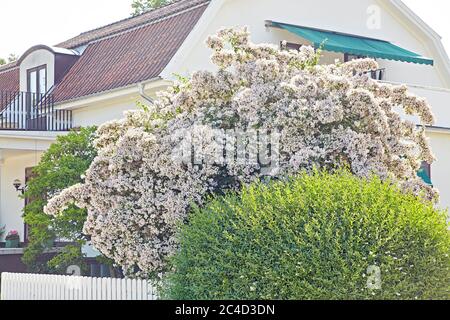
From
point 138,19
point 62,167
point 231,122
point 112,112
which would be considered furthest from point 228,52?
point 138,19

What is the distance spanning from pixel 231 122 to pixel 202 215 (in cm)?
238

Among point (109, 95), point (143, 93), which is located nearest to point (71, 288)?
point (143, 93)

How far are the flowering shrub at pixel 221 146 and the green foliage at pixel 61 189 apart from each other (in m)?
2.78

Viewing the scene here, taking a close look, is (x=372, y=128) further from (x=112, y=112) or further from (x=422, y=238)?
(x=112, y=112)

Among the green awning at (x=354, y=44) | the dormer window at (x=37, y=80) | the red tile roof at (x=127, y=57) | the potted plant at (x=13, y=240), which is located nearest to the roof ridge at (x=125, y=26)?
the red tile roof at (x=127, y=57)

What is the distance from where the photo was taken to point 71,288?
13.3 meters

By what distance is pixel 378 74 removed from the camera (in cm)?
2506

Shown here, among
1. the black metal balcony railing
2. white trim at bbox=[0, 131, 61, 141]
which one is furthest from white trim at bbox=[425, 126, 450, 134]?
white trim at bbox=[0, 131, 61, 141]

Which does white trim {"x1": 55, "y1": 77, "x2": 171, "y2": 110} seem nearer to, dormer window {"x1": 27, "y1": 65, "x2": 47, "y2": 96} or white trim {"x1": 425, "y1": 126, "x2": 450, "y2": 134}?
dormer window {"x1": 27, "y1": 65, "x2": 47, "y2": 96}

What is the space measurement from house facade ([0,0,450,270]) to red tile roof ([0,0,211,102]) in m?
0.04

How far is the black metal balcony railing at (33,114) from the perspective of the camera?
23438 mm

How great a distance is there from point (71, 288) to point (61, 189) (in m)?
4.01

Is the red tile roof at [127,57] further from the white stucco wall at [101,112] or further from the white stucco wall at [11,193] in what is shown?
the white stucco wall at [11,193]

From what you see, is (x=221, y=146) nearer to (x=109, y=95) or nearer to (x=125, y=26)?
(x=109, y=95)
